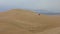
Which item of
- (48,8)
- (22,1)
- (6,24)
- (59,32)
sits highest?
(22,1)

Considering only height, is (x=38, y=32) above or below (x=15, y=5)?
below

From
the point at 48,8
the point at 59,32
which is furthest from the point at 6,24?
the point at 48,8

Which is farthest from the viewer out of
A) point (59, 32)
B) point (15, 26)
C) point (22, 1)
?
point (22, 1)

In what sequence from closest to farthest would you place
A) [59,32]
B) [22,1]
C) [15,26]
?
[59,32] → [15,26] → [22,1]

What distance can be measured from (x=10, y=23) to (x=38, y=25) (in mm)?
277

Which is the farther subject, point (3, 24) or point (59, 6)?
point (59, 6)

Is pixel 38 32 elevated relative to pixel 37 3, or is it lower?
lower

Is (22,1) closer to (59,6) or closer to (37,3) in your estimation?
(37,3)

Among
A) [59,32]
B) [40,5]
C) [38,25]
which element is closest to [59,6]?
[40,5]

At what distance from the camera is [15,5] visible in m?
1.98

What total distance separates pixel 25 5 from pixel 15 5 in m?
0.17

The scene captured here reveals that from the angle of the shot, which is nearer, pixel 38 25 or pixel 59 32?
pixel 59 32

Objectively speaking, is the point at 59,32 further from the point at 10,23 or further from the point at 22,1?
the point at 22,1

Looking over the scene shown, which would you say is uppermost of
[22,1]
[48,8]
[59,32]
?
[22,1]
